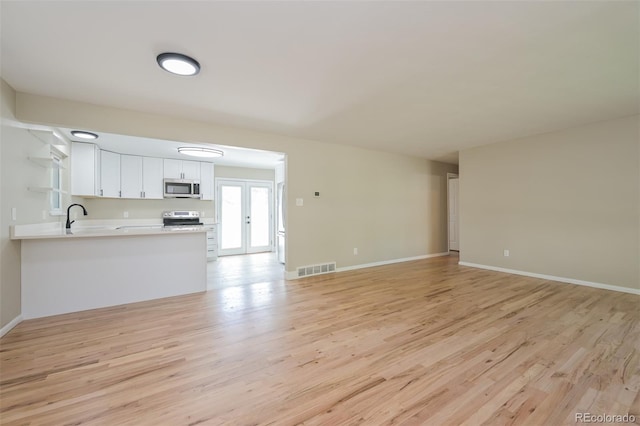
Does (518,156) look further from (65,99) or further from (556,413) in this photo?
(65,99)

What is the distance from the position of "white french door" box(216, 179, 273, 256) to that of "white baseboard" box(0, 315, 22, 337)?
4.25 metres

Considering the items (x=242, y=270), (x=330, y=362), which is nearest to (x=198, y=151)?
(x=242, y=270)

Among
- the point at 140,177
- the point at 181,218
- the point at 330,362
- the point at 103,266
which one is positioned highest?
the point at 140,177

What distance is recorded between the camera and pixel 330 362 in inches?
79.9

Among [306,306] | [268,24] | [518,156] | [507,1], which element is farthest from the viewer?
[518,156]

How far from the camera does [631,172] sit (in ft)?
12.0

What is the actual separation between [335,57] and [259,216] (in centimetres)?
587

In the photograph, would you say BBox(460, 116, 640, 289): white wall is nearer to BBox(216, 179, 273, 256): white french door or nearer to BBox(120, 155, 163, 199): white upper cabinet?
BBox(216, 179, 273, 256): white french door

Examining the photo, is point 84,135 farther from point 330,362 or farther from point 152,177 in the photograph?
point 330,362

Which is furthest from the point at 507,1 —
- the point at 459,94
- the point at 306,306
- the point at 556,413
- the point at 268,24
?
the point at 306,306

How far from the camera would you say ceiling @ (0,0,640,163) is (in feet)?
5.57

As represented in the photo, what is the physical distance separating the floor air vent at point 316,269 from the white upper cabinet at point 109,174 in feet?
13.5

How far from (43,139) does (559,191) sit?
25.0ft

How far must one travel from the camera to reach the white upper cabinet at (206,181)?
6281 millimetres
